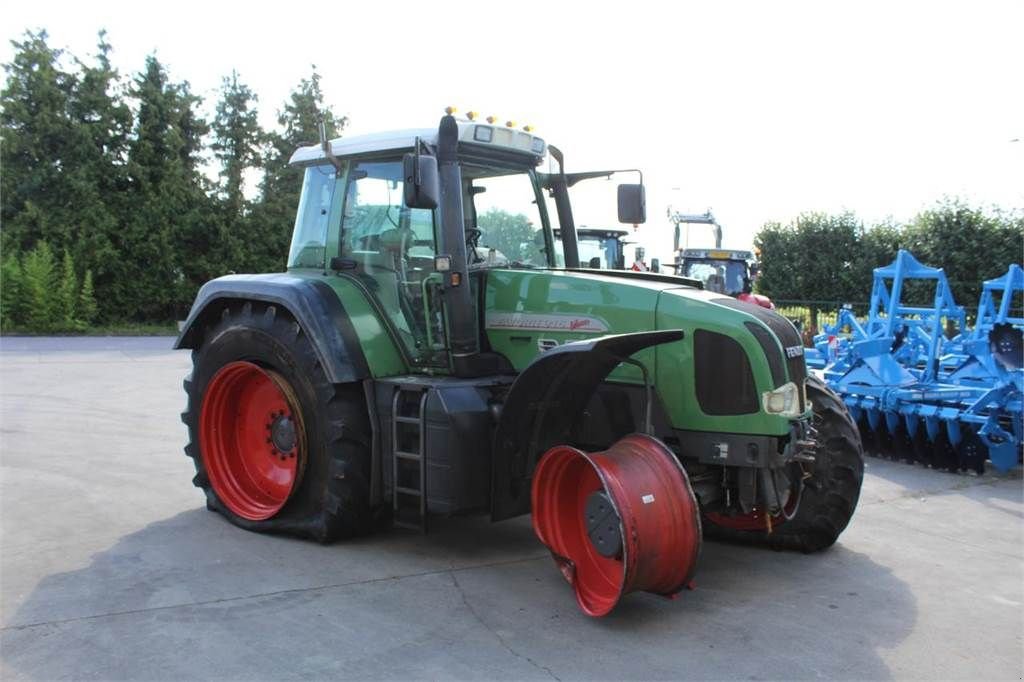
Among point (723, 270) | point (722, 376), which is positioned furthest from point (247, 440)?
point (723, 270)

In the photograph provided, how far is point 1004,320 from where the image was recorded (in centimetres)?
800

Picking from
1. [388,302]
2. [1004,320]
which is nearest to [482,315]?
[388,302]

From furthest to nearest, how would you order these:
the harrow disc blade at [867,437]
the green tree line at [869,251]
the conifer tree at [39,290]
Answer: the conifer tree at [39,290]
the green tree line at [869,251]
the harrow disc blade at [867,437]

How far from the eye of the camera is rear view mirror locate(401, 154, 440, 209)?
439 cm

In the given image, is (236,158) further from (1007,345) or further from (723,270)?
(1007,345)

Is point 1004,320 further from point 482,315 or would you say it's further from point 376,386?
point 376,386

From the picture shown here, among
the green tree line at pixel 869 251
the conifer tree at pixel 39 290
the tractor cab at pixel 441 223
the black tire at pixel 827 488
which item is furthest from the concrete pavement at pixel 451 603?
the conifer tree at pixel 39 290

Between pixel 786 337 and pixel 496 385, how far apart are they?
1.58 m

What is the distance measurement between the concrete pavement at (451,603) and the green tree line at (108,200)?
1773 cm

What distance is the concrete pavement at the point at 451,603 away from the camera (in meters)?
3.56

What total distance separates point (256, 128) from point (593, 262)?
70.7 ft

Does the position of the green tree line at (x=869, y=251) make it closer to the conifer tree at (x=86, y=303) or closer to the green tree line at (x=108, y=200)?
the green tree line at (x=108, y=200)

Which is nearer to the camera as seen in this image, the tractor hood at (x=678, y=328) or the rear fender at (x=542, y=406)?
the rear fender at (x=542, y=406)

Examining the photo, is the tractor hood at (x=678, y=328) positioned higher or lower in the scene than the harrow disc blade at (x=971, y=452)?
higher
